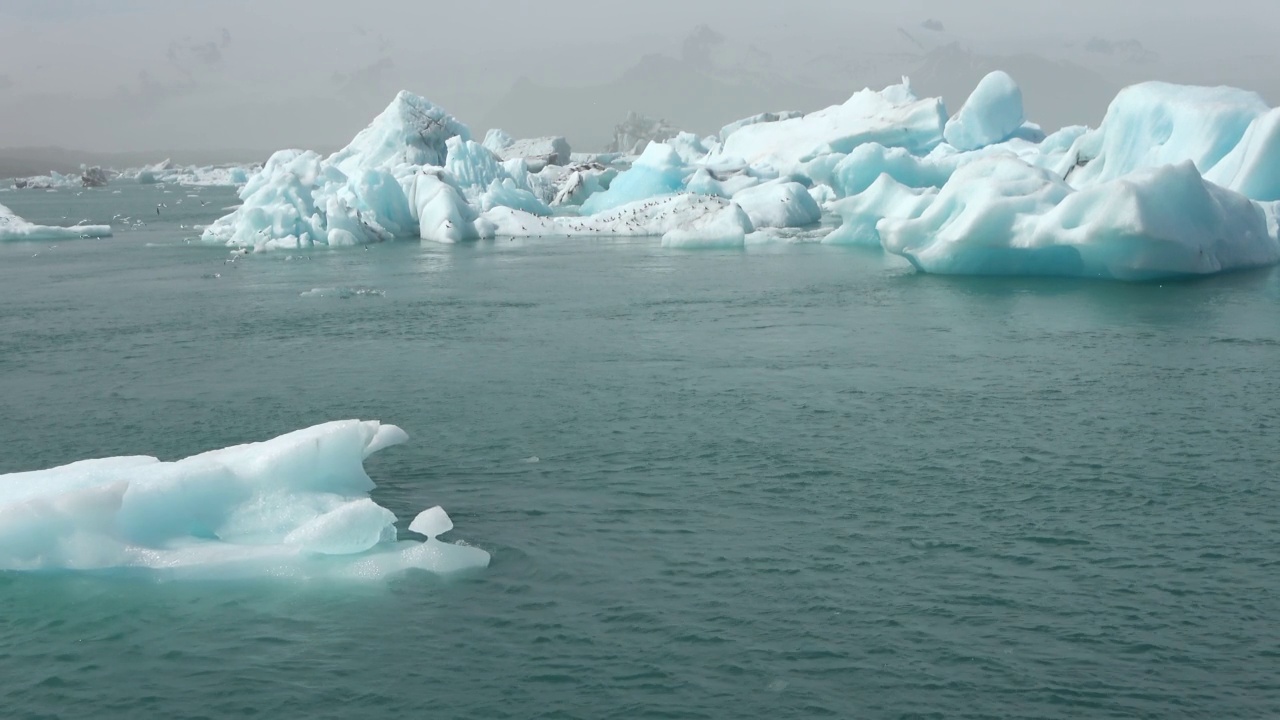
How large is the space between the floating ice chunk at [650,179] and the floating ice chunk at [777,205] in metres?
4.49

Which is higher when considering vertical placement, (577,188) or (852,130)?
(852,130)

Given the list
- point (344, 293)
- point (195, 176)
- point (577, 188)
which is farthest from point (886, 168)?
point (195, 176)

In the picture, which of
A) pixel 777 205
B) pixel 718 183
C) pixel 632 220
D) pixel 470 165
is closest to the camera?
pixel 777 205

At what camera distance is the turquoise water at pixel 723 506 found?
6.53 meters

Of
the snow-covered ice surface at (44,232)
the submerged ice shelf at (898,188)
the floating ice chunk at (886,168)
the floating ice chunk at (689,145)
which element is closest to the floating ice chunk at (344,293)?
the submerged ice shelf at (898,188)

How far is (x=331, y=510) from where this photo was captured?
322 inches

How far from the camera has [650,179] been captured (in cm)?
3928

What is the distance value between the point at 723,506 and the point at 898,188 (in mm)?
19197

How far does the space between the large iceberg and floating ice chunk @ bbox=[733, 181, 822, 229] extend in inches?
987

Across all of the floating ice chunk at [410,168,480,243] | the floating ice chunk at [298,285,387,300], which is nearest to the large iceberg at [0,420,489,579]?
the floating ice chunk at [298,285,387,300]

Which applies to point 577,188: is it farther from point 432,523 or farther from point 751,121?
point 432,523

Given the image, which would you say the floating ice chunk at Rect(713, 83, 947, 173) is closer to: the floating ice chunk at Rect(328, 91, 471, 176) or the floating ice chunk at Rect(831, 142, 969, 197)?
the floating ice chunk at Rect(831, 142, 969, 197)

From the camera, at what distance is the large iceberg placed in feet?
25.6

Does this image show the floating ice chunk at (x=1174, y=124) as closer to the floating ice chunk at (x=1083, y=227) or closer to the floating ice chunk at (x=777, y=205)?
the floating ice chunk at (x=1083, y=227)
